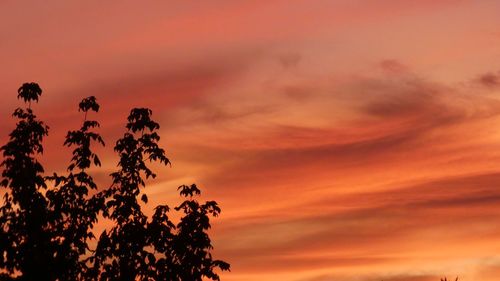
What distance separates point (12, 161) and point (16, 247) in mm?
2947

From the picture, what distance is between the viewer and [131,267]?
38750 mm

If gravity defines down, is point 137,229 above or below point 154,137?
below

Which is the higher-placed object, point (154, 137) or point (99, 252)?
point (154, 137)

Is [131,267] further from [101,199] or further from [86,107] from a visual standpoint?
[86,107]

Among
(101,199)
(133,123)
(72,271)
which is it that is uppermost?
(133,123)

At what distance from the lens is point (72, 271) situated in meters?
38.8

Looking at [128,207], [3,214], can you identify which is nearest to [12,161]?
[3,214]

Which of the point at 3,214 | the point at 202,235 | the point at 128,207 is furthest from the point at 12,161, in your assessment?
the point at 202,235

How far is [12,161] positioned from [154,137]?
16.0 feet

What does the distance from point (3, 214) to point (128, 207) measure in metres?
4.17

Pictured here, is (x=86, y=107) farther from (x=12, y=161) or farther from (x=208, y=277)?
(x=208, y=277)

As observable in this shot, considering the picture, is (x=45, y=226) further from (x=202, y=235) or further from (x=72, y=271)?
(x=202, y=235)

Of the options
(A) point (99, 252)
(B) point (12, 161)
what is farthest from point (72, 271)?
(B) point (12, 161)

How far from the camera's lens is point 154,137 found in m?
40.5
